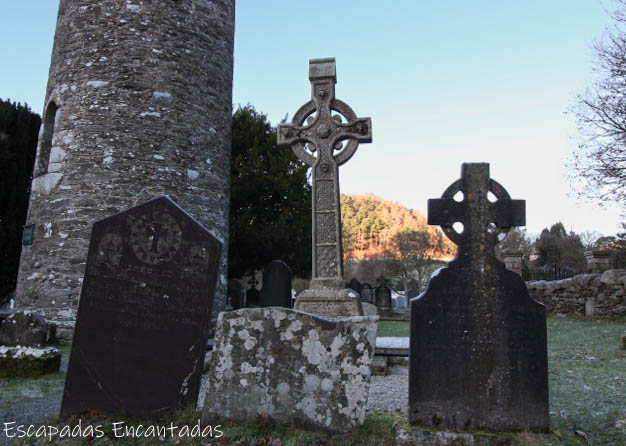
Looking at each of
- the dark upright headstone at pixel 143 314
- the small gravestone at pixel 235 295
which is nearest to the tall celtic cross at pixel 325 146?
the dark upright headstone at pixel 143 314

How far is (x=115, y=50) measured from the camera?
8.80 m

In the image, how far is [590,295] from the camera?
43.4ft

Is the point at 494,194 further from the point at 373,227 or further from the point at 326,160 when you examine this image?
the point at 373,227

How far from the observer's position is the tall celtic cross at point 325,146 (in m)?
6.38

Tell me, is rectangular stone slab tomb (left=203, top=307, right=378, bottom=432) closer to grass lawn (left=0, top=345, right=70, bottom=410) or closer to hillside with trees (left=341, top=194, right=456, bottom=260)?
grass lawn (left=0, top=345, right=70, bottom=410)

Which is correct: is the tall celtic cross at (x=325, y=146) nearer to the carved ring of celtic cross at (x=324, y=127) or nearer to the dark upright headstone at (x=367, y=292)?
the carved ring of celtic cross at (x=324, y=127)

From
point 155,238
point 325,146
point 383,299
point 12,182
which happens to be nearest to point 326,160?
point 325,146

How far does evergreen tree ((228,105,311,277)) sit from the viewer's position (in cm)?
1521

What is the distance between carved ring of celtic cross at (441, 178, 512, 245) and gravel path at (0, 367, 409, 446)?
1.46 meters

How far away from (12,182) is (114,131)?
611 centimetres

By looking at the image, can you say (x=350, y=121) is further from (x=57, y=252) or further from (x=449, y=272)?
(x=57, y=252)

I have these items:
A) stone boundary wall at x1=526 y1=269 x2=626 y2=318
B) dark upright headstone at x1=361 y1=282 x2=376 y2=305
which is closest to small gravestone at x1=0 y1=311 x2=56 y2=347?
stone boundary wall at x1=526 y1=269 x2=626 y2=318

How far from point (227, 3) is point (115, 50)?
2.77 meters

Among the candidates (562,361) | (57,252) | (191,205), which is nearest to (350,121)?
(191,205)
